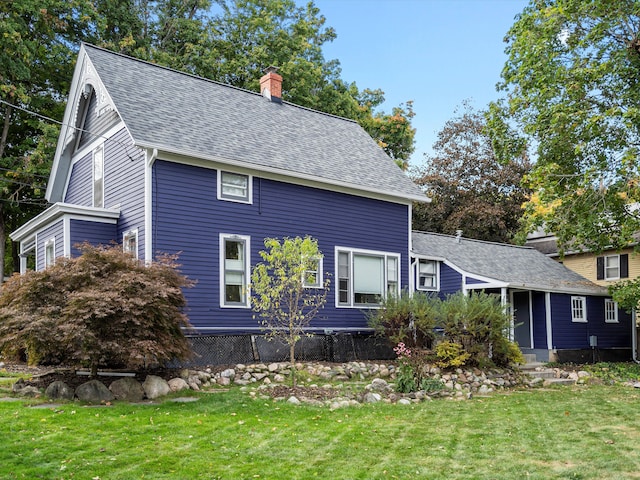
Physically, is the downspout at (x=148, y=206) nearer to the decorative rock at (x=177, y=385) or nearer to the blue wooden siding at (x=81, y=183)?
the decorative rock at (x=177, y=385)

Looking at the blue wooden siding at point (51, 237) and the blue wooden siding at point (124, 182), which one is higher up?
the blue wooden siding at point (124, 182)

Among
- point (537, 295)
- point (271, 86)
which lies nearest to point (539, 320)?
point (537, 295)

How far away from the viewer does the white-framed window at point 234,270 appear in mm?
14602

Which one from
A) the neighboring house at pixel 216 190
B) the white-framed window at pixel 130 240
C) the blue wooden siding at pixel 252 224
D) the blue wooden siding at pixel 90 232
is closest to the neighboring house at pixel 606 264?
the blue wooden siding at pixel 252 224

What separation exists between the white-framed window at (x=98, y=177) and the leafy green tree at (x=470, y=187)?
19.5 metres

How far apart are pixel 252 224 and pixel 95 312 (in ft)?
20.1

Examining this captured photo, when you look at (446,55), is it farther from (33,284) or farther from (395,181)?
(33,284)

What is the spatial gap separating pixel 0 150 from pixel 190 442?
65.7 feet

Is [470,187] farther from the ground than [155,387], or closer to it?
farther from the ground

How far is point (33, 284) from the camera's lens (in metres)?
10.2

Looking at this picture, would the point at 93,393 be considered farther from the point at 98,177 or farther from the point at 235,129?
the point at 235,129

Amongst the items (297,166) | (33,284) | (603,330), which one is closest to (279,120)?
(297,166)

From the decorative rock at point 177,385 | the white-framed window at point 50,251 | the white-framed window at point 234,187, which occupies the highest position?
the white-framed window at point 234,187

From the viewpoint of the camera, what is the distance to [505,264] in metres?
22.8
